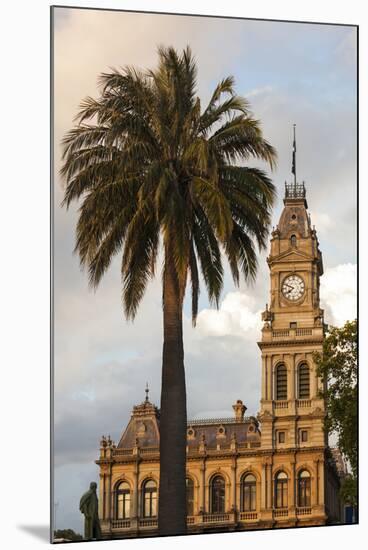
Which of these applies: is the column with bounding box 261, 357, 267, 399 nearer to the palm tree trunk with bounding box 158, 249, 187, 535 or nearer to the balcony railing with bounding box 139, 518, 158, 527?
the palm tree trunk with bounding box 158, 249, 187, 535

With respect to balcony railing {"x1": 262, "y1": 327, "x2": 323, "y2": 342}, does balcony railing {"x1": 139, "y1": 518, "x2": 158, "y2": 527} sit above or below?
below

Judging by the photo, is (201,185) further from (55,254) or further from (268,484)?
(268,484)

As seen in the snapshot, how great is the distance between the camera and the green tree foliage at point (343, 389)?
26062mm

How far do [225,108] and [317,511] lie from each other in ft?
25.7

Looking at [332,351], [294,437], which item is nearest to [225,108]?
[332,351]

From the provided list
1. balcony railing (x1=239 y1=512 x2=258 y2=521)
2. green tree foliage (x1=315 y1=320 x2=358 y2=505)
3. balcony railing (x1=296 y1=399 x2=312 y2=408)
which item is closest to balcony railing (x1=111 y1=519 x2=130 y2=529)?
balcony railing (x1=239 y1=512 x2=258 y2=521)

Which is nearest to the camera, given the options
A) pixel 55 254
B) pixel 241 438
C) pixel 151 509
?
pixel 55 254

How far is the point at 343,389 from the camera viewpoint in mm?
26500

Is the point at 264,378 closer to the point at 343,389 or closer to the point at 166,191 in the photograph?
the point at 343,389

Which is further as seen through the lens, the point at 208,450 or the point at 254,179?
the point at 208,450

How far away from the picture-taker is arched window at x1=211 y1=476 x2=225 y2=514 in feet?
85.4

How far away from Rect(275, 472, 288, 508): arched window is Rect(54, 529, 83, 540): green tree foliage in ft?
14.9

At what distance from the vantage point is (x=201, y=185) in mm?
23578

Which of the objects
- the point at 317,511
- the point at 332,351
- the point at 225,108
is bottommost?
the point at 317,511
